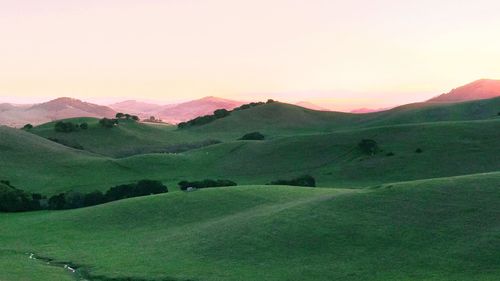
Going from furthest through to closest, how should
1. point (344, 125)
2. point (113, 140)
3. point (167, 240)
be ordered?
1. point (344, 125)
2. point (113, 140)
3. point (167, 240)

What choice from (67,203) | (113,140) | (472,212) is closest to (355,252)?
(472,212)

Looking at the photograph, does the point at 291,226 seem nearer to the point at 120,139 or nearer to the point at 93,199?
→ the point at 93,199

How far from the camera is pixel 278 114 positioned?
197375 millimetres

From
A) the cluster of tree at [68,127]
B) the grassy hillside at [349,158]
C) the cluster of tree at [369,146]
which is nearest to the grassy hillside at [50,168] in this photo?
the grassy hillside at [349,158]

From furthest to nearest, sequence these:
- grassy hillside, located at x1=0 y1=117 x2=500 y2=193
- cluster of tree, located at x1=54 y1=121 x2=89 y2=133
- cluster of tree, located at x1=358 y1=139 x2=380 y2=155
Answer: cluster of tree, located at x1=54 y1=121 x2=89 y2=133 → cluster of tree, located at x1=358 y1=139 x2=380 y2=155 → grassy hillside, located at x1=0 y1=117 x2=500 y2=193

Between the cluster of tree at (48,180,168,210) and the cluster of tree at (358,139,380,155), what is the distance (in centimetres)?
4231

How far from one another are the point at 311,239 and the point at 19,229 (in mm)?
31031

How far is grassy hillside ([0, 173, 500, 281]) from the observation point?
32562 mm

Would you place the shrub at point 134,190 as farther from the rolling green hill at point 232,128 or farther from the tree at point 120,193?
the rolling green hill at point 232,128

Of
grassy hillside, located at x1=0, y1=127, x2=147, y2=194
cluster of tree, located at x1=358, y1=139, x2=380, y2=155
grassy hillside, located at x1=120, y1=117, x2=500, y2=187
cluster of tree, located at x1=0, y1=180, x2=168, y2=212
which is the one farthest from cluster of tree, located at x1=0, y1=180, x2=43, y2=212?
cluster of tree, located at x1=358, y1=139, x2=380, y2=155

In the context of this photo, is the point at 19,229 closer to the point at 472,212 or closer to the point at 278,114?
the point at 472,212

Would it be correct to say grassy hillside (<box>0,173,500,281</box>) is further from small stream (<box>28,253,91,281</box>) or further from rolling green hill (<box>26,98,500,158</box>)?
rolling green hill (<box>26,98,500,158</box>)

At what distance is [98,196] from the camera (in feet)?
224

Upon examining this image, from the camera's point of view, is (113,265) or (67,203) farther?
(67,203)
